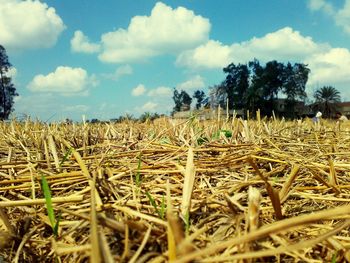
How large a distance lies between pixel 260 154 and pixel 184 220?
113cm

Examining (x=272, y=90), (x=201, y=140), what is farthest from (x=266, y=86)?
(x=201, y=140)

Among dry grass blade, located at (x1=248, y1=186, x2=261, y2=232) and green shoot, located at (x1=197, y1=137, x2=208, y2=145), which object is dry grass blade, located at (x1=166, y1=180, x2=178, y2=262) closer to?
dry grass blade, located at (x1=248, y1=186, x2=261, y2=232)

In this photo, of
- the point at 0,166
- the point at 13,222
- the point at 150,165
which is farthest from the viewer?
the point at 0,166

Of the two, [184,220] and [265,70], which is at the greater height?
[265,70]

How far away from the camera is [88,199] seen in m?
1.59

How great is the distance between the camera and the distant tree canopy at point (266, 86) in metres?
88.4

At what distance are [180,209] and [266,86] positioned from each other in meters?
90.7

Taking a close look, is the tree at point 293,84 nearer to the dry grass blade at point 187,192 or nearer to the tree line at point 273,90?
the tree line at point 273,90

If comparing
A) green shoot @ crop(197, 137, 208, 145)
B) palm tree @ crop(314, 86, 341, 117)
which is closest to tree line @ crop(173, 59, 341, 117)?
palm tree @ crop(314, 86, 341, 117)

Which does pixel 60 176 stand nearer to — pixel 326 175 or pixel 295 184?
pixel 295 184

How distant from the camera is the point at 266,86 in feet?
293

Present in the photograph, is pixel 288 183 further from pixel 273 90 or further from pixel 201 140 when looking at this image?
pixel 273 90

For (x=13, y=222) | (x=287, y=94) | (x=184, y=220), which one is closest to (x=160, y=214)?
(x=184, y=220)

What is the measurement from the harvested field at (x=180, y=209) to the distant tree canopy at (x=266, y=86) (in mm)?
84536
